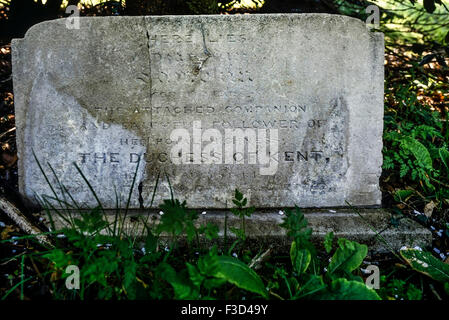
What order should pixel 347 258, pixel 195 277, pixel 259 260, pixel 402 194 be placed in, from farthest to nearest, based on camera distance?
pixel 402 194, pixel 259 260, pixel 347 258, pixel 195 277

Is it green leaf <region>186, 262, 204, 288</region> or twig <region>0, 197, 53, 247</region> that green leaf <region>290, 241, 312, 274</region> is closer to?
green leaf <region>186, 262, 204, 288</region>

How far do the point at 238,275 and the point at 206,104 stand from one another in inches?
45.0

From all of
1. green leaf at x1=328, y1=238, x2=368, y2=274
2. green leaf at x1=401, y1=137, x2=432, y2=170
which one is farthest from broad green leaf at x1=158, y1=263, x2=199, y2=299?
green leaf at x1=401, y1=137, x2=432, y2=170

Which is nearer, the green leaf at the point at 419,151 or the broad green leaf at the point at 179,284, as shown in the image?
the broad green leaf at the point at 179,284

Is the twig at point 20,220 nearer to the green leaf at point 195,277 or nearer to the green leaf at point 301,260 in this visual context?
the green leaf at point 195,277

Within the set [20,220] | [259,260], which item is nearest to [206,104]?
[259,260]

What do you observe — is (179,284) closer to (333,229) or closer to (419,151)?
(333,229)

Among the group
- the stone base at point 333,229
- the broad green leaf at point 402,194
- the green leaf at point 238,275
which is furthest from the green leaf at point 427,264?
the green leaf at point 238,275

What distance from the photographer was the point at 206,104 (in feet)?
7.82

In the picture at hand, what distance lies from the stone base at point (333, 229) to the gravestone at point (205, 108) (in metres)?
0.13

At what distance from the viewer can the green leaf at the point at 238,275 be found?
62.3 inches

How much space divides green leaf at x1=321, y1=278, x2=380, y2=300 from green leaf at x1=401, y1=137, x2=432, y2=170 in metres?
1.43
